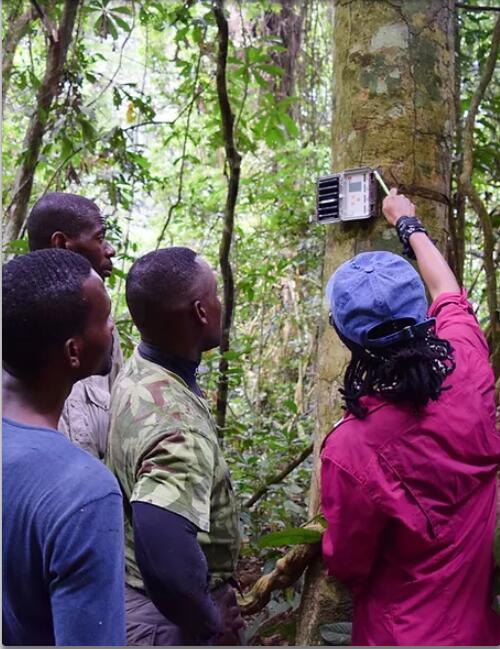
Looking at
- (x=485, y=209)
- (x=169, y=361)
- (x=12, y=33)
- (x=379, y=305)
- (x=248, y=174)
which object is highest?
(x=12, y=33)

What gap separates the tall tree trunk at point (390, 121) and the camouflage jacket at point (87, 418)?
0.68m

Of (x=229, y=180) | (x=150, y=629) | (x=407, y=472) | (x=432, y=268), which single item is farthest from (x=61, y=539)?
(x=229, y=180)

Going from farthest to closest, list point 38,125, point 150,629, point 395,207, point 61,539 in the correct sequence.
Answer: point 38,125 < point 395,207 < point 150,629 < point 61,539

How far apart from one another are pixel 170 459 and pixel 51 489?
460 millimetres

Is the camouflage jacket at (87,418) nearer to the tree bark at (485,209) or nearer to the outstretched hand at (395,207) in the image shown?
the outstretched hand at (395,207)

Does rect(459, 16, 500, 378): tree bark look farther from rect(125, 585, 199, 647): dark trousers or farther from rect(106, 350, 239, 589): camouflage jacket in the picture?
rect(125, 585, 199, 647): dark trousers

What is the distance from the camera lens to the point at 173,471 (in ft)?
4.95

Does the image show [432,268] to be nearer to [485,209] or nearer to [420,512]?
[420,512]

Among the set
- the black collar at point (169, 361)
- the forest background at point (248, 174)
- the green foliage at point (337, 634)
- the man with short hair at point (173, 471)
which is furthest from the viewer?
the forest background at point (248, 174)

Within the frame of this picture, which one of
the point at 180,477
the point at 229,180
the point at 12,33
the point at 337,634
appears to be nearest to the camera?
the point at 180,477

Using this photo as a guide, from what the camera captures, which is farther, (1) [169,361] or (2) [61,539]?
(1) [169,361]

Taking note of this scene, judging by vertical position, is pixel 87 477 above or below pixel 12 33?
below

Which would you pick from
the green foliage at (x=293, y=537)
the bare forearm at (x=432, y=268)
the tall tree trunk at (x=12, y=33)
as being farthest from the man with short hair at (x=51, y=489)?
the tall tree trunk at (x=12, y=33)

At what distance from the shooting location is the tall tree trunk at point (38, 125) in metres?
4.07
